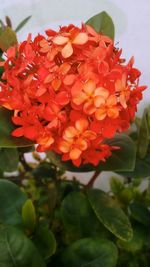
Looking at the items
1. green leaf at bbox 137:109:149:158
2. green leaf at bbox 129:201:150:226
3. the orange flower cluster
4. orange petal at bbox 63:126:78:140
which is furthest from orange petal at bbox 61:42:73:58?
green leaf at bbox 129:201:150:226

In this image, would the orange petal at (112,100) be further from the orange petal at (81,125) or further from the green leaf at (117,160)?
the green leaf at (117,160)

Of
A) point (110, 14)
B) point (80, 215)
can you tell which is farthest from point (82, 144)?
point (110, 14)

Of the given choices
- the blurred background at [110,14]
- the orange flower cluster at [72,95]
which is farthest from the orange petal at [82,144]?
the blurred background at [110,14]

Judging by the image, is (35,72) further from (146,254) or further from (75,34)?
(146,254)

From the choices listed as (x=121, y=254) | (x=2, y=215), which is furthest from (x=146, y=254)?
(x=2, y=215)

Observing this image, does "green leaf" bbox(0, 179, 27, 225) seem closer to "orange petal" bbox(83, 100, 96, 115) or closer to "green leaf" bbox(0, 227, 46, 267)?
"green leaf" bbox(0, 227, 46, 267)

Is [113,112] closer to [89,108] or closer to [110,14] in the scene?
[89,108]
